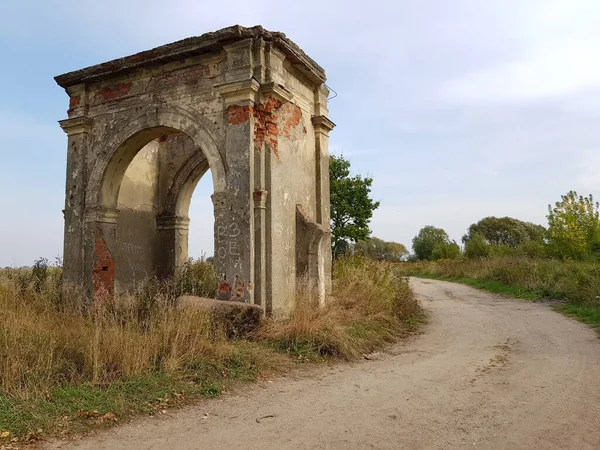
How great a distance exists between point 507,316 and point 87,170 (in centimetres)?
984

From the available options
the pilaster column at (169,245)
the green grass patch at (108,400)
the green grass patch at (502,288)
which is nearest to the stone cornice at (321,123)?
the pilaster column at (169,245)

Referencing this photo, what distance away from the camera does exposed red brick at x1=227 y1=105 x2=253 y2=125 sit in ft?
24.3

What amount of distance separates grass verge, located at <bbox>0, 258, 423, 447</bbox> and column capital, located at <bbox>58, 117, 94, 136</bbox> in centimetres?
317

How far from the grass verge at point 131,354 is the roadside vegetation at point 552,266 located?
5766mm

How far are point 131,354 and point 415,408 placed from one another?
9.64 ft

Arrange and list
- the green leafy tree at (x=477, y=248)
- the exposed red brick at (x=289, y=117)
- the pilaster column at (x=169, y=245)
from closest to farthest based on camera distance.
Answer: the exposed red brick at (x=289, y=117) < the pilaster column at (x=169, y=245) < the green leafy tree at (x=477, y=248)

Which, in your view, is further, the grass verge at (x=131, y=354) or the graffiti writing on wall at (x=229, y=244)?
the graffiti writing on wall at (x=229, y=244)

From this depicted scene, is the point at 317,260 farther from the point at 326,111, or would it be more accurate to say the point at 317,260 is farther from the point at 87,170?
the point at 87,170

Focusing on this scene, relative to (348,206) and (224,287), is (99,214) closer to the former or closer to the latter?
(224,287)

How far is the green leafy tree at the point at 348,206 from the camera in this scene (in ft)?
55.6

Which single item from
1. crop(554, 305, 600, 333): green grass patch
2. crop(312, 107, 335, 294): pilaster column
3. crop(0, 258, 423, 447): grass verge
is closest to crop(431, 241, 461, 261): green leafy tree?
crop(554, 305, 600, 333): green grass patch

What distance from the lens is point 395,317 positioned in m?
9.13

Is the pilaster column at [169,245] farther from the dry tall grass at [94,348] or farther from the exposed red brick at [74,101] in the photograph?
the dry tall grass at [94,348]

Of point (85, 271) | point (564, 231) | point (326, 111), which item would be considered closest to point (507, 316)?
point (326, 111)
